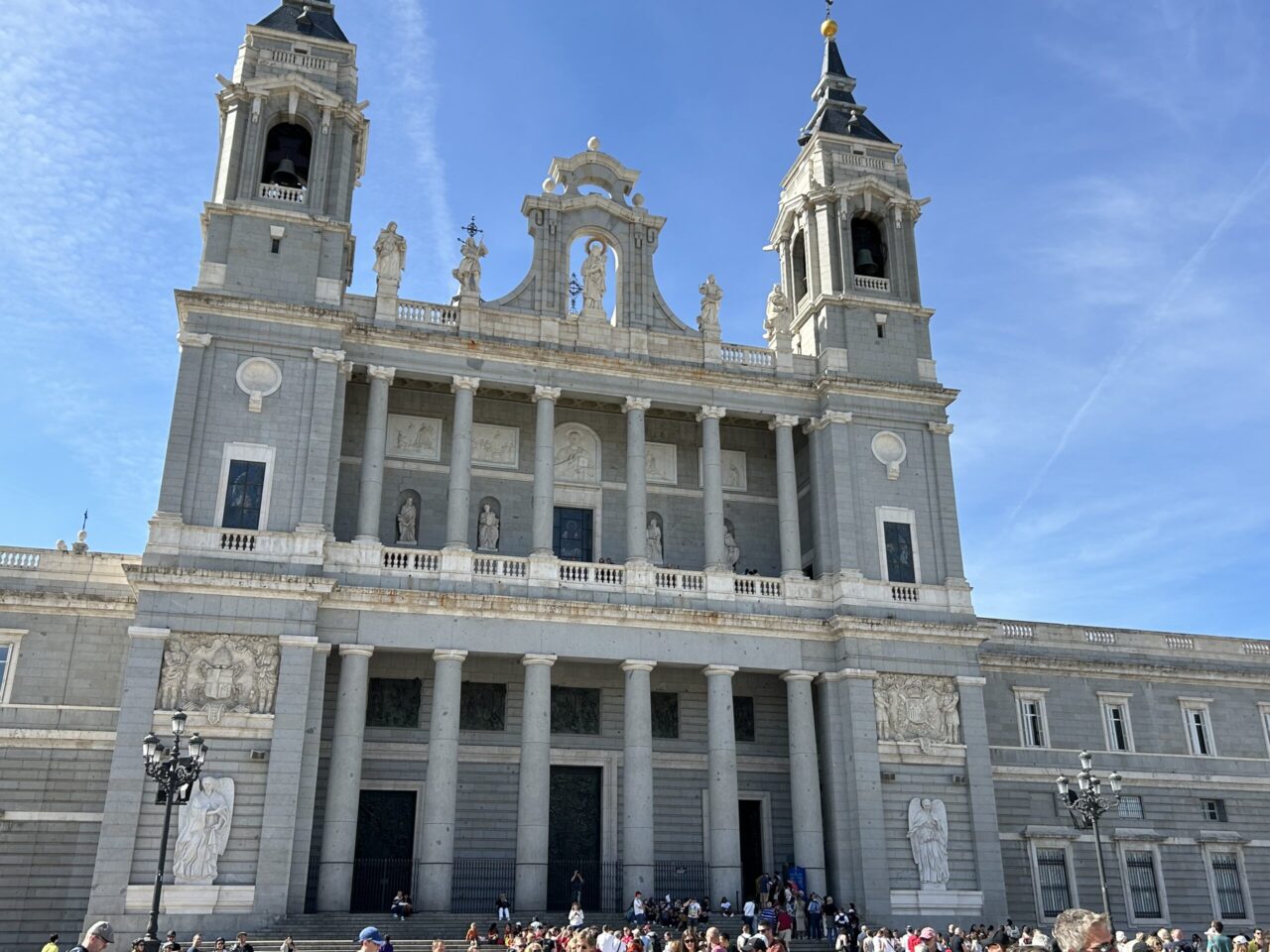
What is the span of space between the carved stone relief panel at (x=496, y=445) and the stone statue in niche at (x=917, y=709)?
499 inches

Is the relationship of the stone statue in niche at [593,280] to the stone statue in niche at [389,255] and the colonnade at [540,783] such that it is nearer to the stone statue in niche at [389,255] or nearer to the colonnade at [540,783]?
the stone statue in niche at [389,255]

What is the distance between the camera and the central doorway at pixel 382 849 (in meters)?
28.7

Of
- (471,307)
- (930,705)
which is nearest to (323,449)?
(471,307)

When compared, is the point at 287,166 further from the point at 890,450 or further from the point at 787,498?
the point at 890,450

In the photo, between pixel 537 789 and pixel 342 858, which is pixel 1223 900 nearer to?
pixel 537 789

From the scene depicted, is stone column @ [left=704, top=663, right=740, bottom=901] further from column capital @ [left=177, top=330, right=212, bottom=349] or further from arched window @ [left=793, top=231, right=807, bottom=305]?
column capital @ [left=177, top=330, right=212, bottom=349]

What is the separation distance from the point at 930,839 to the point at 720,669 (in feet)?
23.7

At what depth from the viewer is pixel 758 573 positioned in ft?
116

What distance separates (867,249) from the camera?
38.3 m

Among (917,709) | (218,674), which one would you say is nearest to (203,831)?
(218,674)

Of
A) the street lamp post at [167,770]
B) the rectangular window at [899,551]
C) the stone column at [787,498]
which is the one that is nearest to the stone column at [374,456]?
the street lamp post at [167,770]

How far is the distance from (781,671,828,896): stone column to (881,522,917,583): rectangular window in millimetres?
4157

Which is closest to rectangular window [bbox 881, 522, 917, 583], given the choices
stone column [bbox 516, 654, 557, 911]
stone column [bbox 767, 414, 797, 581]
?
stone column [bbox 767, 414, 797, 581]

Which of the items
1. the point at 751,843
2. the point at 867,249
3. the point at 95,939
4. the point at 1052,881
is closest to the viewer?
the point at 95,939
